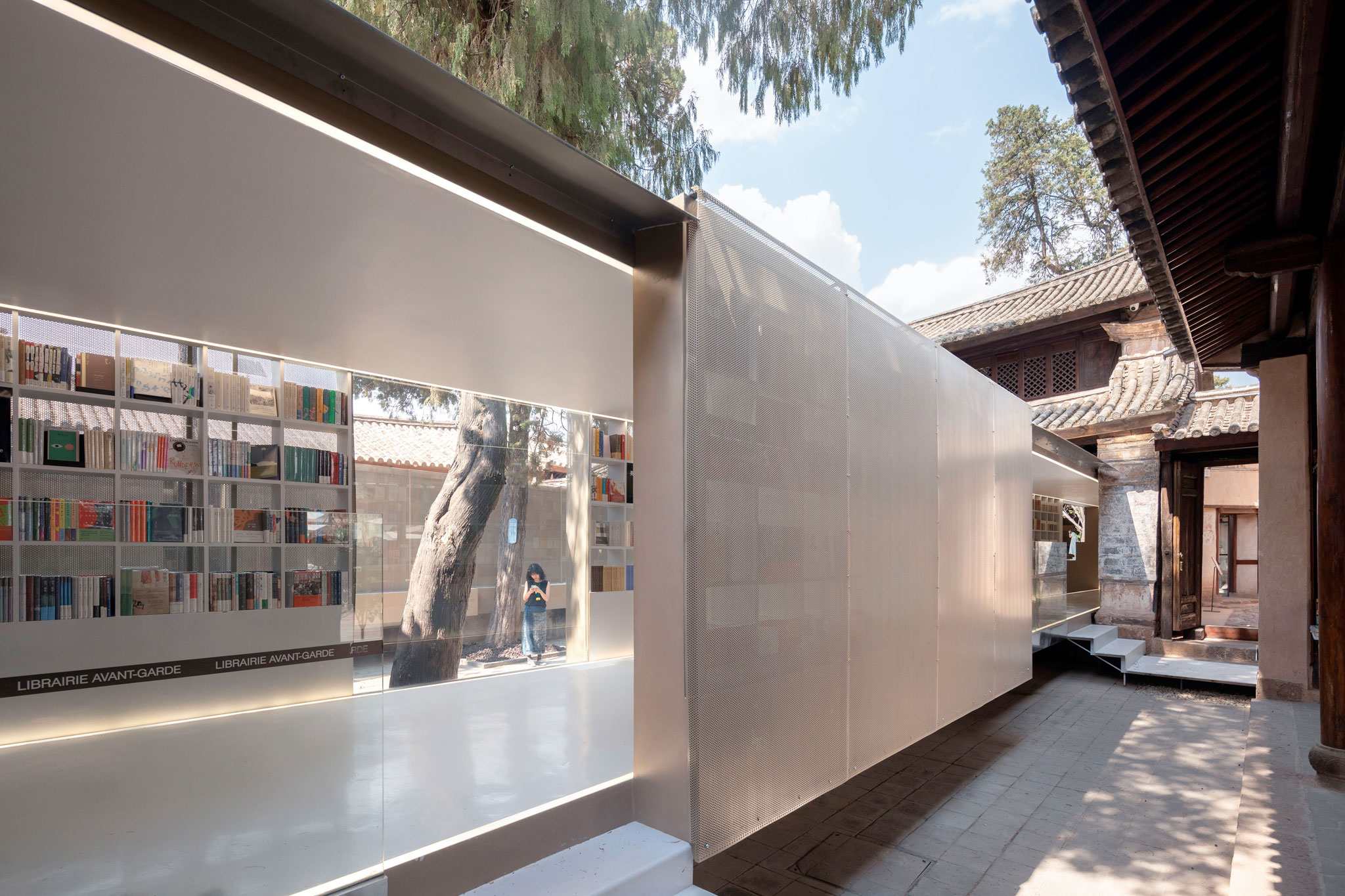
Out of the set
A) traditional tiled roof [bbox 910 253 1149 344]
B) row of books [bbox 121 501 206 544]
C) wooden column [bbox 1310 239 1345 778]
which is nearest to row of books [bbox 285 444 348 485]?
row of books [bbox 121 501 206 544]

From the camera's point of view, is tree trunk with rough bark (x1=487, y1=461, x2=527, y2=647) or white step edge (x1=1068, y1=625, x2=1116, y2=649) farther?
white step edge (x1=1068, y1=625, x2=1116, y2=649)

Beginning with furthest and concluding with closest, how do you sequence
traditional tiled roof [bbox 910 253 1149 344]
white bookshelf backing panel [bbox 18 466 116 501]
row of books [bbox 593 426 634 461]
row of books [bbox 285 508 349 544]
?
traditional tiled roof [bbox 910 253 1149 344] → row of books [bbox 593 426 634 461] → row of books [bbox 285 508 349 544] → white bookshelf backing panel [bbox 18 466 116 501]

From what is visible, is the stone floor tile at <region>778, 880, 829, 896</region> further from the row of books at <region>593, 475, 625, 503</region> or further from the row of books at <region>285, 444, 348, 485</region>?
the row of books at <region>593, 475, 625, 503</region>

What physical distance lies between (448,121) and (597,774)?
2634 millimetres

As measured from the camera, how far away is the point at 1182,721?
6625 mm

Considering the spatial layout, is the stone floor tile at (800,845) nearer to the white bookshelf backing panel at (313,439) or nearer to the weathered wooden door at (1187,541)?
the white bookshelf backing panel at (313,439)

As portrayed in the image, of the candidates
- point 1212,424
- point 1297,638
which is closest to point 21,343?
point 1297,638

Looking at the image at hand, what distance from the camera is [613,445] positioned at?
286 inches

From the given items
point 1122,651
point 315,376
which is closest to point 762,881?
point 315,376

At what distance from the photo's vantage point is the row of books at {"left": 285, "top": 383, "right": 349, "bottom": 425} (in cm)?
471

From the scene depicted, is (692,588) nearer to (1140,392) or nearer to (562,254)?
(562,254)

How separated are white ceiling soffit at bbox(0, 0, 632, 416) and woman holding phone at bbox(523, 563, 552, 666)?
6.12 ft

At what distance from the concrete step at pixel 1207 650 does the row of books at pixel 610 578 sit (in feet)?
22.5

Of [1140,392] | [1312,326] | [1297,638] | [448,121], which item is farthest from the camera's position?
[1140,392]
